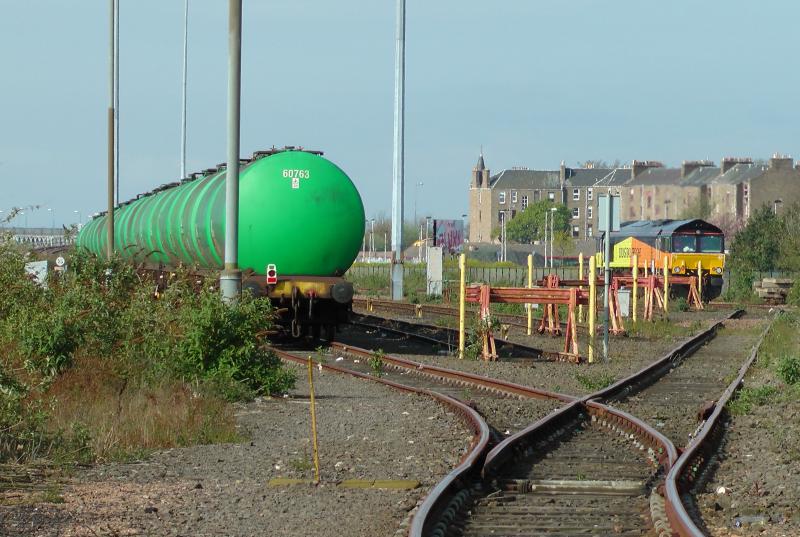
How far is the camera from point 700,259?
1997 inches

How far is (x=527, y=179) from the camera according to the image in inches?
6388

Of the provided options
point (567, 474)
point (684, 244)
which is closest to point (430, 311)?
point (684, 244)

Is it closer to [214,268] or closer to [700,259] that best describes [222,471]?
[214,268]

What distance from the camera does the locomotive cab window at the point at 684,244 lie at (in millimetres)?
50906

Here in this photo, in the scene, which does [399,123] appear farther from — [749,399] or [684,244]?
[749,399]

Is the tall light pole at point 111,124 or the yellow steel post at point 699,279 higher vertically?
the tall light pole at point 111,124

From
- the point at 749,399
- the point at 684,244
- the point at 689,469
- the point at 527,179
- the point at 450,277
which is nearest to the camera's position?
the point at 689,469

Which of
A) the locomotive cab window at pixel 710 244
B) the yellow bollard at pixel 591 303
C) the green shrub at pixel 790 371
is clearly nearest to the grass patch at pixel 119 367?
the green shrub at pixel 790 371

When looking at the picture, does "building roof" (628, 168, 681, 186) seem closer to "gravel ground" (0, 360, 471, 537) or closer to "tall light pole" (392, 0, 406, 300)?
"tall light pole" (392, 0, 406, 300)

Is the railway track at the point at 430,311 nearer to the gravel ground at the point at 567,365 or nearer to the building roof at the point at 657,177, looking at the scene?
the gravel ground at the point at 567,365

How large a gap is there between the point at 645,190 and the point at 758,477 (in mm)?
127909

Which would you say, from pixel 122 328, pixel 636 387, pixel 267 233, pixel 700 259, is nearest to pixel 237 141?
pixel 122 328

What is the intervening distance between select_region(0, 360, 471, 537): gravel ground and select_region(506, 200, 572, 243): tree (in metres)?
138

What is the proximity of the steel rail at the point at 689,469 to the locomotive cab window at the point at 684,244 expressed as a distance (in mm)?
36715
